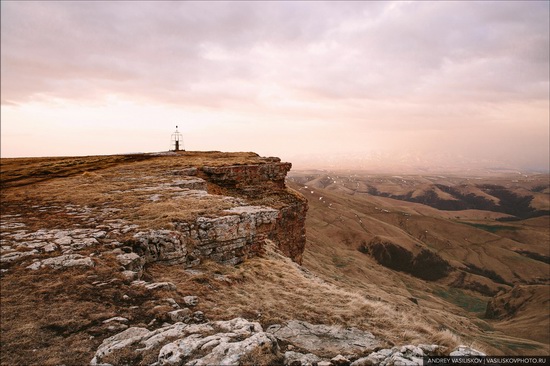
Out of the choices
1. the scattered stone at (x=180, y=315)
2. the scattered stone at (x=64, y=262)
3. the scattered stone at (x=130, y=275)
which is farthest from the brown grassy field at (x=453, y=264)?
the scattered stone at (x=180, y=315)

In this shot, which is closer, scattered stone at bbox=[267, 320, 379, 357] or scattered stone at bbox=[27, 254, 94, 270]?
scattered stone at bbox=[267, 320, 379, 357]

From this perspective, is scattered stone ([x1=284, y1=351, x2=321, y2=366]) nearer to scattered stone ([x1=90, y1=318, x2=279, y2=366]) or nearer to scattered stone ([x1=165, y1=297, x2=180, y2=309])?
scattered stone ([x1=90, y1=318, x2=279, y2=366])

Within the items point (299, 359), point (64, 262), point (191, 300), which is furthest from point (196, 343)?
point (64, 262)

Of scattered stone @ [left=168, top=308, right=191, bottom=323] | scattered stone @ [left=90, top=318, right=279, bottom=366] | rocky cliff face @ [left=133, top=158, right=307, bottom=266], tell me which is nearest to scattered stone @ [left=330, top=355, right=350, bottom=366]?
scattered stone @ [left=90, top=318, right=279, bottom=366]

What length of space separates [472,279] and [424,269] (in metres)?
15.3

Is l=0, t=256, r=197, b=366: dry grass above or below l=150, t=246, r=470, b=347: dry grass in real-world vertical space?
above

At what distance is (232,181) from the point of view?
96.7ft

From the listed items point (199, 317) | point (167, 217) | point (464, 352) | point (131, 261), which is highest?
point (167, 217)

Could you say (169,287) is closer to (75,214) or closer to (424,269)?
(75,214)

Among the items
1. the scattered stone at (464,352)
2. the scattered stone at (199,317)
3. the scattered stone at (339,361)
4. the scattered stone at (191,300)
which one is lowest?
the scattered stone at (199,317)

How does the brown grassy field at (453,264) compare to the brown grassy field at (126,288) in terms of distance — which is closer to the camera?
the brown grassy field at (126,288)

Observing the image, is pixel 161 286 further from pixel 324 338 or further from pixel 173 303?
pixel 324 338

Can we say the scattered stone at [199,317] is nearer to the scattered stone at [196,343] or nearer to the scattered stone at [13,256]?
the scattered stone at [196,343]

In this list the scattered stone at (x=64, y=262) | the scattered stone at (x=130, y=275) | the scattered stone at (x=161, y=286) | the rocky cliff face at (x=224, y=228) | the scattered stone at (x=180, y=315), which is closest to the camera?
the scattered stone at (x=180, y=315)
